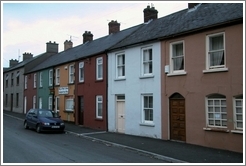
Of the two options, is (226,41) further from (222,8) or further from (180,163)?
(180,163)

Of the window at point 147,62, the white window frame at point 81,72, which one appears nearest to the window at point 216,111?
the window at point 147,62

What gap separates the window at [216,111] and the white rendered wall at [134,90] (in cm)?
318

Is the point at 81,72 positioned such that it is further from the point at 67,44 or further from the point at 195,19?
the point at 67,44

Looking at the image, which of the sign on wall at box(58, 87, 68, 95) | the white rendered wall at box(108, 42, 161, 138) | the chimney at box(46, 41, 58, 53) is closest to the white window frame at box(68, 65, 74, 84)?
the sign on wall at box(58, 87, 68, 95)

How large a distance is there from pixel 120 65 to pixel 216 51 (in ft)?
24.4

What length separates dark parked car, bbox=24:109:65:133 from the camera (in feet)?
62.0

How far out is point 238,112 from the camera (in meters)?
12.0

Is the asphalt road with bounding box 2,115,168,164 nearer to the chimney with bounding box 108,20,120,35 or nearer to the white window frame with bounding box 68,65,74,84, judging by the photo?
the white window frame with bounding box 68,65,74,84

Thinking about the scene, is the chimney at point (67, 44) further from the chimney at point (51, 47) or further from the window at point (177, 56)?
the window at point (177, 56)

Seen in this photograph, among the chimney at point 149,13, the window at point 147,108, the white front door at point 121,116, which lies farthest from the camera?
the chimney at point 149,13

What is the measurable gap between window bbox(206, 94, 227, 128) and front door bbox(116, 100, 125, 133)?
22.0 feet

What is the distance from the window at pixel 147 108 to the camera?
16516mm

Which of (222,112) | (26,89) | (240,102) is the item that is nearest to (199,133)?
(222,112)

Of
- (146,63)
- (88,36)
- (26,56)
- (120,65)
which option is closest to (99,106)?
(120,65)
